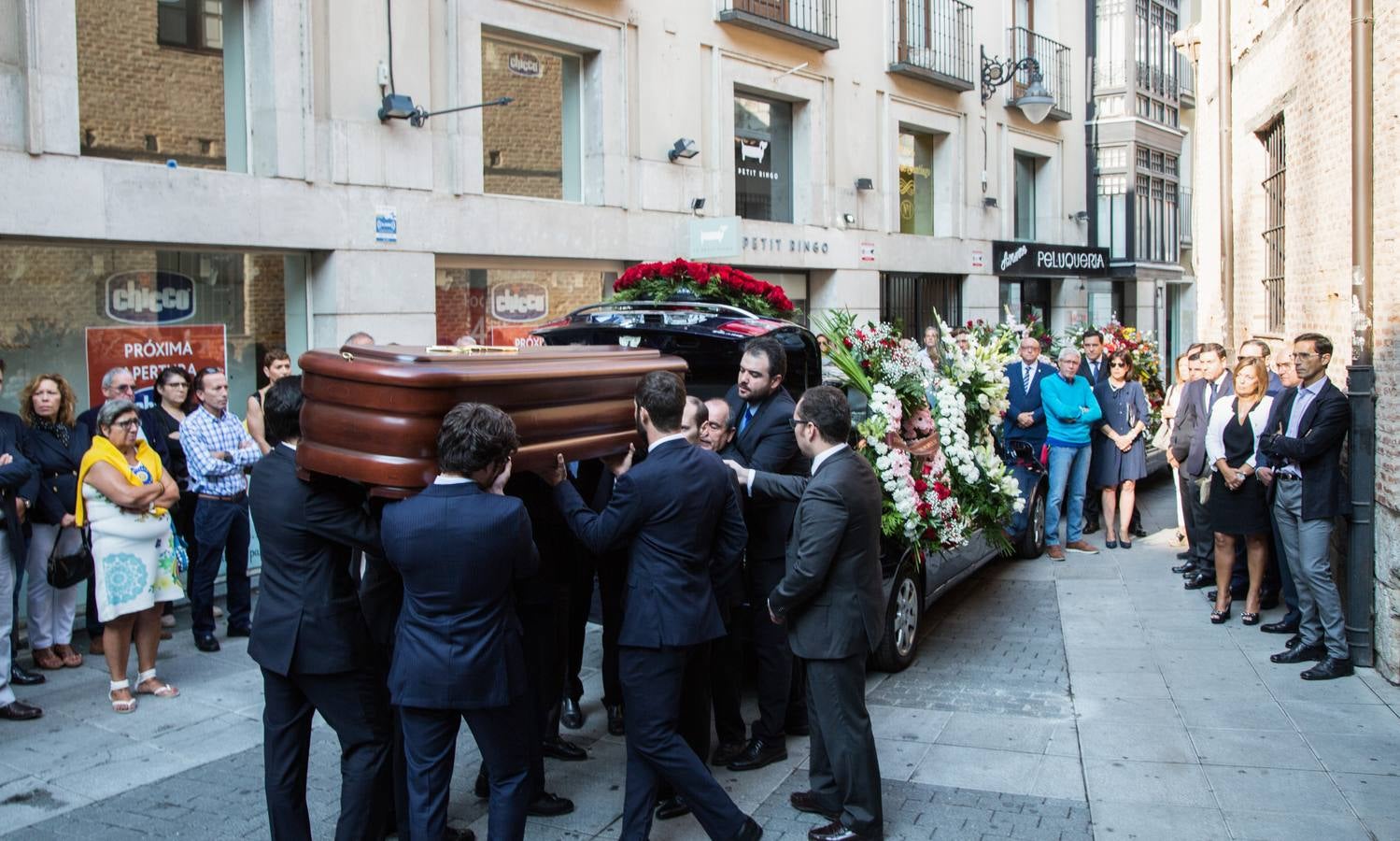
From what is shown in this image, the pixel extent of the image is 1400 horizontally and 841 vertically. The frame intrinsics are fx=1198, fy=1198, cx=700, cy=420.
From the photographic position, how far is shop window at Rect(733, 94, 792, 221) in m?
16.3

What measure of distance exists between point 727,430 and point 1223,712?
3.30 meters

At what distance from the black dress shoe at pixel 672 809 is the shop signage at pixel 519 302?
→ 8.19 meters

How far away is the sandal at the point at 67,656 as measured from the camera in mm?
7797

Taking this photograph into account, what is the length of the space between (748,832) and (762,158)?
13000 mm

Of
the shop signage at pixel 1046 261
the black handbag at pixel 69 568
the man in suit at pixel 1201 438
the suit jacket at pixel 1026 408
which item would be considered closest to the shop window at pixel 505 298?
the suit jacket at pixel 1026 408

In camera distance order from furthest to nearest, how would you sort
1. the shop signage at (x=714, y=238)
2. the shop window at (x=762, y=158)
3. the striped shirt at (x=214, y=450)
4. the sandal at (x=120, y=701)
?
the shop window at (x=762, y=158) → the shop signage at (x=714, y=238) → the striped shirt at (x=214, y=450) → the sandal at (x=120, y=701)

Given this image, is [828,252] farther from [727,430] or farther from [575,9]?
[727,430]

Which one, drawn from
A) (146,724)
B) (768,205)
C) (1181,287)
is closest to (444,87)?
(768,205)

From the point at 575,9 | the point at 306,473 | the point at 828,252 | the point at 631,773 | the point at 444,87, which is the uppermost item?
the point at 575,9

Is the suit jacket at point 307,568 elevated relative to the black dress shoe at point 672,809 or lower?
elevated

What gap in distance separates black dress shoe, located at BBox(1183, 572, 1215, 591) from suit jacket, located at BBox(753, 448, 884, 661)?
5883mm

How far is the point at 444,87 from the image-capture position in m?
12.0

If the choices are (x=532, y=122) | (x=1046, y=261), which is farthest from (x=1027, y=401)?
(x=1046, y=261)

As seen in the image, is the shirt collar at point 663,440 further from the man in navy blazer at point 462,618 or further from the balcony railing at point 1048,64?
the balcony railing at point 1048,64
